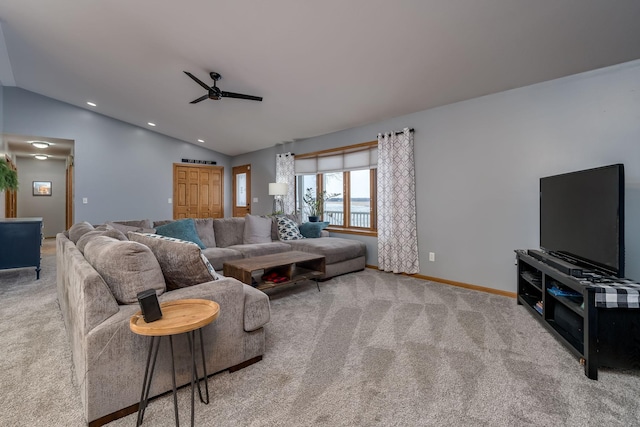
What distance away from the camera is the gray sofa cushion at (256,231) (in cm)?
472

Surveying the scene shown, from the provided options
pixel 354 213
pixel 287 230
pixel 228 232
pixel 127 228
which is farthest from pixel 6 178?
pixel 354 213

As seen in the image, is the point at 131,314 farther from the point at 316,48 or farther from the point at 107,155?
the point at 107,155

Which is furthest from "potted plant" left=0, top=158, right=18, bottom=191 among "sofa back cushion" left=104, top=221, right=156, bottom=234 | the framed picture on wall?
the framed picture on wall

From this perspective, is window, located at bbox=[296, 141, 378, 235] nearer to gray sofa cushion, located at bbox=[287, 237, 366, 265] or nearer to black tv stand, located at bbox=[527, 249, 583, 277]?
gray sofa cushion, located at bbox=[287, 237, 366, 265]

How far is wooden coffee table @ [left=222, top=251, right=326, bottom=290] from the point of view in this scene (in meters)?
3.06

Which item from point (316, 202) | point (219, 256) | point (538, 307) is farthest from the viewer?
point (316, 202)

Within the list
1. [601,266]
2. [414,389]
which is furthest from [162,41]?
[601,266]

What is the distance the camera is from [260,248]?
4371 millimetres

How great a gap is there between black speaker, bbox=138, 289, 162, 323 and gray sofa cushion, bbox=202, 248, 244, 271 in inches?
98.1

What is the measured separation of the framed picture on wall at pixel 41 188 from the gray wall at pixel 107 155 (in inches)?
163

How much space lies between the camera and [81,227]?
2.90 m

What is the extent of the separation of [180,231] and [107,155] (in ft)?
12.1

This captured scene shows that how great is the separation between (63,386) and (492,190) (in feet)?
13.7

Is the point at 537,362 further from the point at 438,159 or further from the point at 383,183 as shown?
the point at 383,183
